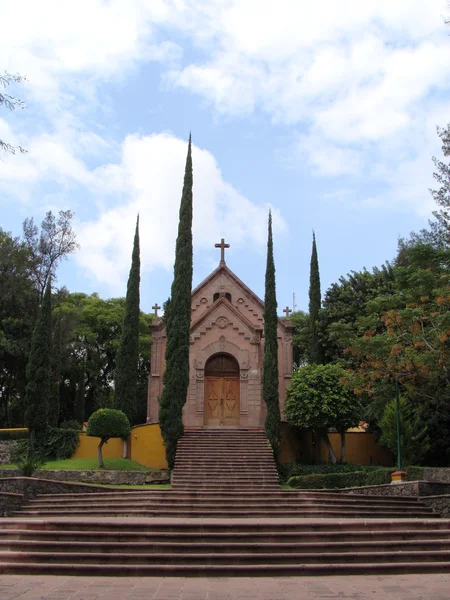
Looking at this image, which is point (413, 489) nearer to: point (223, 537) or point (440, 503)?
point (440, 503)

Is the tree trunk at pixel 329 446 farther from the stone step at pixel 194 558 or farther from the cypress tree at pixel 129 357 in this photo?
the stone step at pixel 194 558

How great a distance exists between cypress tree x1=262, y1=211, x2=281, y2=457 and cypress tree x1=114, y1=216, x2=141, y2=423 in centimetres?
732

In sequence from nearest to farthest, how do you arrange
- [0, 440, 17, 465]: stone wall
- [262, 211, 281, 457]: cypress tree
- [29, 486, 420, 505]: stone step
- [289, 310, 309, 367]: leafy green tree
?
[29, 486, 420, 505]: stone step < [262, 211, 281, 457]: cypress tree < [0, 440, 17, 465]: stone wall < [289, 310, 309, 367]: leafy green tree

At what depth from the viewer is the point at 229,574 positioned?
359 inches

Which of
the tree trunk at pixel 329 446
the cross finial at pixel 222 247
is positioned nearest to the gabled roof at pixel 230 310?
the cross finial at pixel 222 247

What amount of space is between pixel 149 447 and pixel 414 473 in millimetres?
10611

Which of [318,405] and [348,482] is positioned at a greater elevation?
[318,405]

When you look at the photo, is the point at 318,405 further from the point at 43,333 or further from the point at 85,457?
the point at 43,333

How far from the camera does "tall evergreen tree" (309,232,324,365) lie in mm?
29141

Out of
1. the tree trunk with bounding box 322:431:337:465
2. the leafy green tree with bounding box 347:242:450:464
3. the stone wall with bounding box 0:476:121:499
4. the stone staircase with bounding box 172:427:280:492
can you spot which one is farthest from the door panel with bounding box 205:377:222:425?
the stone wall with bounding box 0:476:121:499

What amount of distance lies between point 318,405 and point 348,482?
320cm

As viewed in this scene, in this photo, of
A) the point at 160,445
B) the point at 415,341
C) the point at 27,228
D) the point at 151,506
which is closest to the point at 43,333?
the point at 160,445

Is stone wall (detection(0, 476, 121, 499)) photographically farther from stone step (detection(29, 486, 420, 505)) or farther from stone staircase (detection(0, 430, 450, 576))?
stone staircase (detection(0, 430, 450, 576))

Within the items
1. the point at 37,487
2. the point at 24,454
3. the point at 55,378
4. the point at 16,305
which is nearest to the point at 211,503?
the point at 37,487
